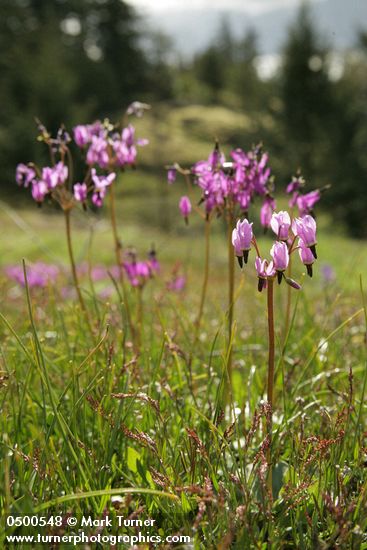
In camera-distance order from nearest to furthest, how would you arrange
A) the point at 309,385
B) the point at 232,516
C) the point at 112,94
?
the point at 232,516
the point at 309,385
the point at 112,94

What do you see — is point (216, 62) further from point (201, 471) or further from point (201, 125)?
point (201, 471)

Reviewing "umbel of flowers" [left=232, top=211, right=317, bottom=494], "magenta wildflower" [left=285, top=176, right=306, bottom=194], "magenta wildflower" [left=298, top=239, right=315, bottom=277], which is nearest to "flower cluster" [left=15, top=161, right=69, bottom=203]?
"magenta wildflower" [left=285, top=176, right=306, bottom=194]

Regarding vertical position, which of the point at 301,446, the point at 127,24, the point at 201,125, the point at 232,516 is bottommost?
the point at 232,516

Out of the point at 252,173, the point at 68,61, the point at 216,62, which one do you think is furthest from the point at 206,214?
the point at 216,62

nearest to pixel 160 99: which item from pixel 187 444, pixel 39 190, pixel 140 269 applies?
pixel 140 269

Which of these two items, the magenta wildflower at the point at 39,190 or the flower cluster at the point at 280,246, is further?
the magenta wildflower at the point at 39,190

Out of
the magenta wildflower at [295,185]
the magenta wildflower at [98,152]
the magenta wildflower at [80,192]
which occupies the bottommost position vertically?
the magenta wildflower at [295,185]

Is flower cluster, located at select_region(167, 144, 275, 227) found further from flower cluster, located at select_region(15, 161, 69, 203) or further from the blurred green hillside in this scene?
the blurred green hillside

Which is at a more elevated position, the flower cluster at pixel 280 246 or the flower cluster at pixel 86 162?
the flower cluster at pixel 86 162

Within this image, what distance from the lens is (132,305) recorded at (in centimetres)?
371

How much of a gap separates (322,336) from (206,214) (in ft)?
3.21

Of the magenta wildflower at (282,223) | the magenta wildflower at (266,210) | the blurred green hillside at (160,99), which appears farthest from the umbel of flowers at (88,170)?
the blurred green hillside at (160,99)

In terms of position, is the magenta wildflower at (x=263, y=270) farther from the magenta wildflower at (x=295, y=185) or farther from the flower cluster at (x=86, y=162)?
the flower cluster at (x=86, y=162)

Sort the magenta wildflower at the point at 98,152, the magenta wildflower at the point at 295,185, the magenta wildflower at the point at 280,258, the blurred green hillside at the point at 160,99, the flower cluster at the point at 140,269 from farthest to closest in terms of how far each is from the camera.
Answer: the blurred green hillside at the point at 160,99 < the flower cluster at the point at 140,269 < the magenta wildflower at the point at 98,152 < the magenta wildflower at the point at 295,185 < the magenta wildflower at the point at 280,258
